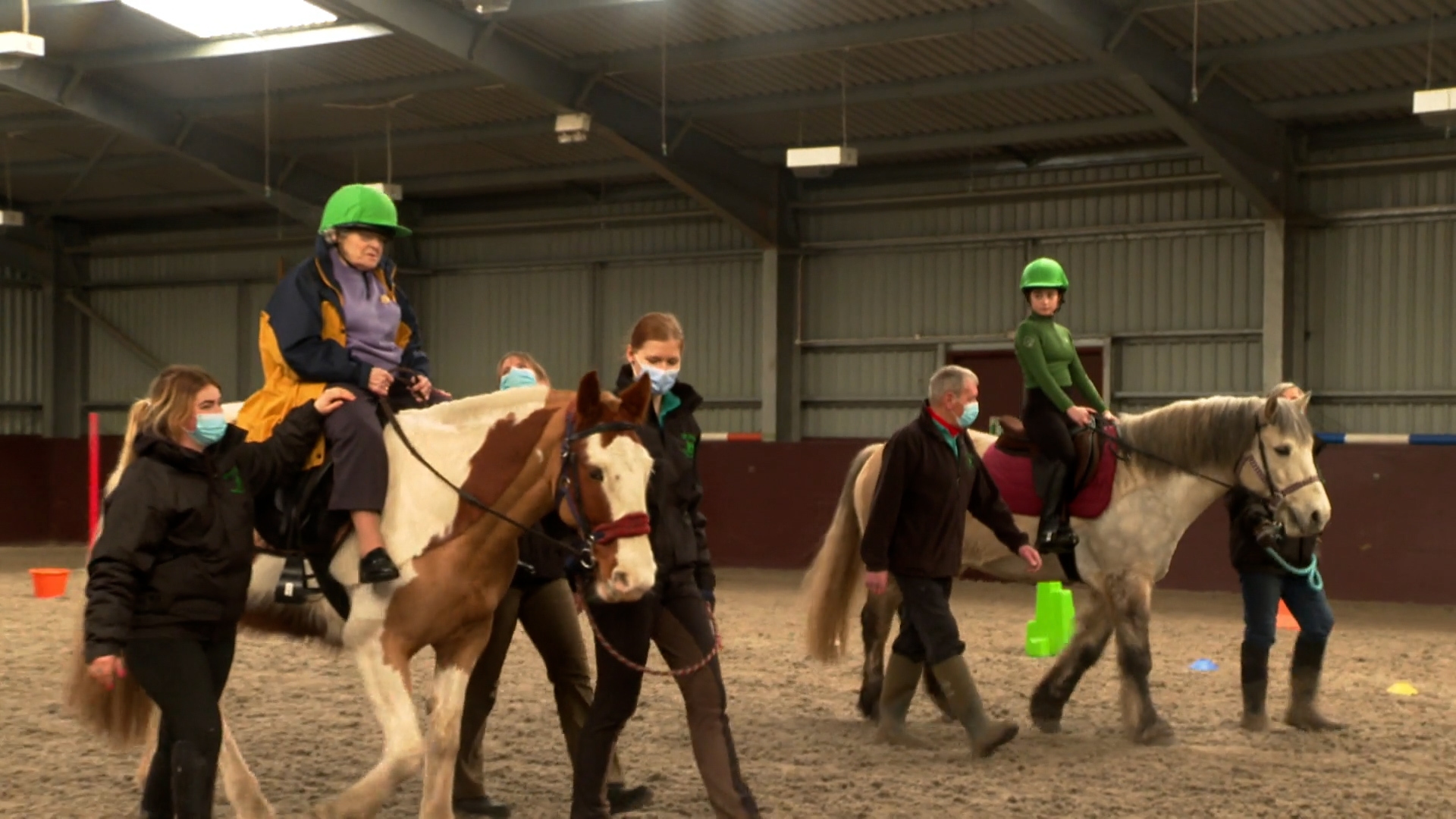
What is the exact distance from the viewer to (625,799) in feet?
17.8

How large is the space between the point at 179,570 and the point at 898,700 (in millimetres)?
3342

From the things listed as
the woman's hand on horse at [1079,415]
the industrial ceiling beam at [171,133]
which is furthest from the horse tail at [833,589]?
the industrial ceiling beam at [171,133]

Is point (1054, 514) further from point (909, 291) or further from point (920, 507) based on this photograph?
point (909, 291)

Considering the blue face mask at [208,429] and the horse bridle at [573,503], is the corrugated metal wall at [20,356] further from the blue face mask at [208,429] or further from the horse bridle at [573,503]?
the blue face mask at [208,429]

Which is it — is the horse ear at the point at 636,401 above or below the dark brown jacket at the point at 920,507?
above

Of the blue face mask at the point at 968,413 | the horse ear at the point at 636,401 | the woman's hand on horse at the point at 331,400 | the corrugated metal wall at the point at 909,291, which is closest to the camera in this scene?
the horse ear at the point at 636,401

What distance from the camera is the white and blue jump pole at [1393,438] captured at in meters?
13.3

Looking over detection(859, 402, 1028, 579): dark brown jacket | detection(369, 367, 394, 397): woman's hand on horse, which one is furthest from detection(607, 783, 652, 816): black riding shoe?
detection(369, 367, 394, 397): woman's hand on horse

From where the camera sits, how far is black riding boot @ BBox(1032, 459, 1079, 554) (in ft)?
23.5

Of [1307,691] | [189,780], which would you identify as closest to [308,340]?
[189,780]

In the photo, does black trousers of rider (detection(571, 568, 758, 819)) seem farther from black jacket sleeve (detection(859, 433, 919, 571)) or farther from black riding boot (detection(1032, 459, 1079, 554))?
black riding boot (detection(1032, 459, 1079, 554))

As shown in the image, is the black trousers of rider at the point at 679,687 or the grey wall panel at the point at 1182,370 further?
the grey wall panel at the point at 1182,370

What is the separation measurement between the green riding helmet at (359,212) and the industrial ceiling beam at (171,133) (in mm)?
11598

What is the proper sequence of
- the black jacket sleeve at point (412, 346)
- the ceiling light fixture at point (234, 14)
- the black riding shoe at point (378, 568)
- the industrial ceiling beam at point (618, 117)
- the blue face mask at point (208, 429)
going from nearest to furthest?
1. the blue face mask at point (208, 429)
2. the black riding shoe at point (378, 568)
3. the black jacket sleeve at point (412, 346)
4. the industrial ceiling beam at point (618, 117)
5. the ceiling light fixture at point (234, 14)
